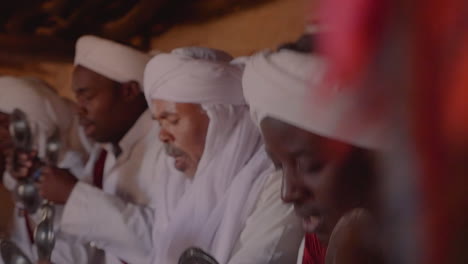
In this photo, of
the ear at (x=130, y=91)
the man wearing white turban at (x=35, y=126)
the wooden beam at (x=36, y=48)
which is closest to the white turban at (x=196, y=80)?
the ear at (x=130, y=91)

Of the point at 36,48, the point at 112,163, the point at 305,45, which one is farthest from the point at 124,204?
the point at 36,48

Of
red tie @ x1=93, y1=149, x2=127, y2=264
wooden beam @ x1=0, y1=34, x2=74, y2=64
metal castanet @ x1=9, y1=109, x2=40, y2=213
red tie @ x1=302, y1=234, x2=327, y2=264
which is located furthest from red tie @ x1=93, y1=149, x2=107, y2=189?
red tie @ x1=302, y1=234, x2=327, y2=264

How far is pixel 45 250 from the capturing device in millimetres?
1089

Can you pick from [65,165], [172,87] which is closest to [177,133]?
[172,87]

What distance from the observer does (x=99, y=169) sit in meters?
1.26

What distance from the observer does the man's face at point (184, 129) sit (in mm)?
901

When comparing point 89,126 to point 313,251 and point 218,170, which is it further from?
point 313,251

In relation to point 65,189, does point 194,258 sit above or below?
above

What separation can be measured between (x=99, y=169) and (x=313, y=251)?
68 centimetres

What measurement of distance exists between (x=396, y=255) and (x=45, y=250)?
756 mm

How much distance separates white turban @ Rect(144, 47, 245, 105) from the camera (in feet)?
2.90

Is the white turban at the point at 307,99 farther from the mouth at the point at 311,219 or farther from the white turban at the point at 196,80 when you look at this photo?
the white turban at the point at 196,80

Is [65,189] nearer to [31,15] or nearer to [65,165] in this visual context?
[65,165]

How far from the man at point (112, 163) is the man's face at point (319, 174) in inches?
18.8
